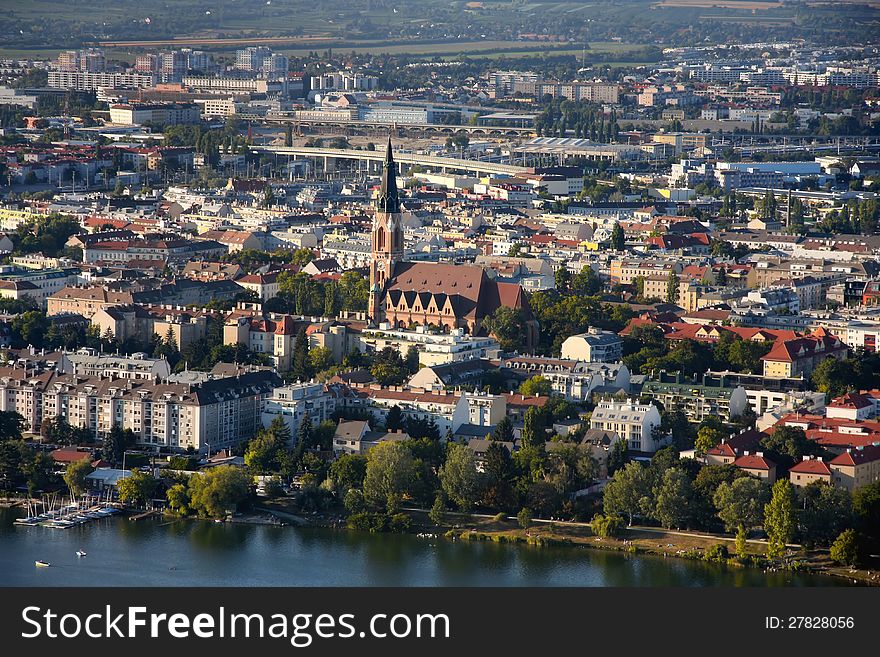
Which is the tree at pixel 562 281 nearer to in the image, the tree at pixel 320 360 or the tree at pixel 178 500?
the tree at pixel 320 360

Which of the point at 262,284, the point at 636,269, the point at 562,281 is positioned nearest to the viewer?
the point at 262,284

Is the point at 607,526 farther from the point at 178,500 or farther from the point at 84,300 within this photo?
the point at 84,300

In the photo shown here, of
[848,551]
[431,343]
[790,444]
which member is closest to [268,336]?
[431,343]

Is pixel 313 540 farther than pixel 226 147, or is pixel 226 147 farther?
pixel 226 147

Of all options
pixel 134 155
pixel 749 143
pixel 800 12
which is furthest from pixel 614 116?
pixel 800 12

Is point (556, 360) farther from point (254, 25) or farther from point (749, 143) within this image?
point (254, 25)
